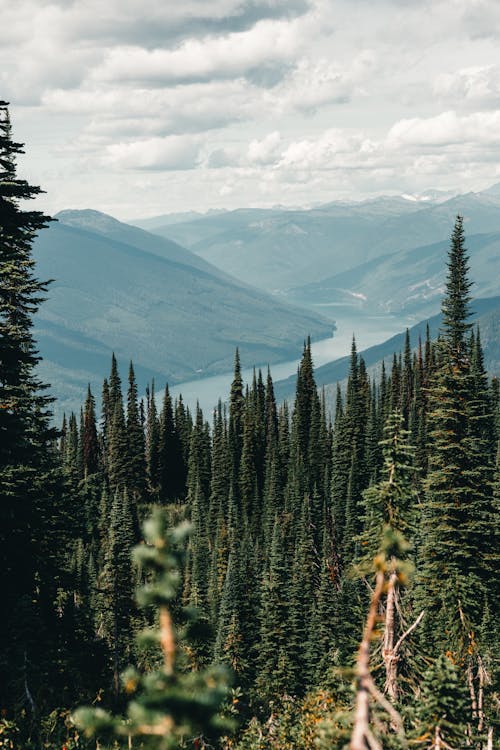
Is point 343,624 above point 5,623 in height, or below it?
below

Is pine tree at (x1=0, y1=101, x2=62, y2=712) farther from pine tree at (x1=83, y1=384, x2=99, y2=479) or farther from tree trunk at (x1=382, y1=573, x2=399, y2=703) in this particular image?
pine tree at (x1=83, y1=384, x2=99, y2=479)

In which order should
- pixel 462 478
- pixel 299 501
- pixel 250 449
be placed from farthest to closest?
1. pixel 250 449
2. pixel 299 501
3. pixel 462 478

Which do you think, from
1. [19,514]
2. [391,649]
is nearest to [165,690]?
[391,649]

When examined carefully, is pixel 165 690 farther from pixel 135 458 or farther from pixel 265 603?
pixel 135 458

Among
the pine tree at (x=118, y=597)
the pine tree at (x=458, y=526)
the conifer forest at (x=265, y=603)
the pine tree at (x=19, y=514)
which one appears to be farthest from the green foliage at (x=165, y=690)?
the pine tree at (x=118, y=597)

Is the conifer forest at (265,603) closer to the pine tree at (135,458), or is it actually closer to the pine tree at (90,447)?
the pine tree at (135,458)

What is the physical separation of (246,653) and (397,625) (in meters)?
48.0

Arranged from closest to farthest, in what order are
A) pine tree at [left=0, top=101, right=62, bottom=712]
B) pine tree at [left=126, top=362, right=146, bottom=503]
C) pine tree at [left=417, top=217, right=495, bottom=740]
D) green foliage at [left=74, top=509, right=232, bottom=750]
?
green foliage at [left=74, top=509, right=232, bottom=750]
pine tree at [left=0, top=101, right=62, bottom=712]
pine tree at [left=417, top=217, right=495, bottom=740]
pine tree at [left=126, top=362, right=146, bottom=503]

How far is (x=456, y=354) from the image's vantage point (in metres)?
35.0

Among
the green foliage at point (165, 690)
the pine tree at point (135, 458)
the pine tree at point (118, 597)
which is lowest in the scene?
the pine tree at point (118, 597)

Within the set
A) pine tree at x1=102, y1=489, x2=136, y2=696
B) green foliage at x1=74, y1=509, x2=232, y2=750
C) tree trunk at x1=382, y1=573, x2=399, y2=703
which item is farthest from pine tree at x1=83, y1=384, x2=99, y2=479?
green foliage at x1=74, y1=509, x2=232, y2=750

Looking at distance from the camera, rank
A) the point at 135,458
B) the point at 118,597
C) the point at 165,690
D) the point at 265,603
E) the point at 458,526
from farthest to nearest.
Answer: the point at 135,458, the point at 265,603, the point at 118,597, the point at 458,526, the point at 165,690

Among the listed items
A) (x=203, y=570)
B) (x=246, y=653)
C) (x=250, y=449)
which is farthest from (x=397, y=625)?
(x=250, y=449)

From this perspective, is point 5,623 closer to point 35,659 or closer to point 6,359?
point 35,659
